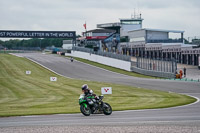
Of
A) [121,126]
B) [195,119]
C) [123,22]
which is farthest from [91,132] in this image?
[123,22]

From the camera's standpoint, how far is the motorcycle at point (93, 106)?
58.2 feet

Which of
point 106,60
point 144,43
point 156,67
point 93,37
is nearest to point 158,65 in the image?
point 156,67

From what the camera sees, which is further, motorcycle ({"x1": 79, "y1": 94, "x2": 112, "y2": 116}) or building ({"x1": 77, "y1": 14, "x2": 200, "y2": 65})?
building ({"x1": 77, "y1": 14, "x2": 200, "y2": 65})

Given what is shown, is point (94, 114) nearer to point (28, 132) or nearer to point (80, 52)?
point (28, 132)

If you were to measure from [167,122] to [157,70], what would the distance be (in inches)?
1761

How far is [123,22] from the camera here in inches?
4779

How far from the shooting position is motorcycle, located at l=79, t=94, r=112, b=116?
699 inches

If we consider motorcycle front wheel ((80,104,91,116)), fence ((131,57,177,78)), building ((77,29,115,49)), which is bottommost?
fence ((131,57,177,78))

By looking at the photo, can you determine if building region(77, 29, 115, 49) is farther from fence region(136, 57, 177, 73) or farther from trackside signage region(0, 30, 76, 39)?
fence region(136, 57, 177, 73)

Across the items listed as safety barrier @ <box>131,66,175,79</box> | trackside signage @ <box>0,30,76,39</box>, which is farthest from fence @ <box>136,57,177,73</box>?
trackside signage @ <box>0,30,76,39</box>

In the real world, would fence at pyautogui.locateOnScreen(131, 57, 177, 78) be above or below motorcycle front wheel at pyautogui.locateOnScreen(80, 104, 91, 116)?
below

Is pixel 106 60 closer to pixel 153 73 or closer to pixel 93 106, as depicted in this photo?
pixel 153 73

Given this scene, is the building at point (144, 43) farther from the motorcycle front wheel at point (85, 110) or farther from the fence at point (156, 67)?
the motorcycle front wheel at point (85, 110)

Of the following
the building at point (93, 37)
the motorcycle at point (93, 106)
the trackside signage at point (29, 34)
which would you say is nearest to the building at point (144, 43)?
the building at point (93, 37)
